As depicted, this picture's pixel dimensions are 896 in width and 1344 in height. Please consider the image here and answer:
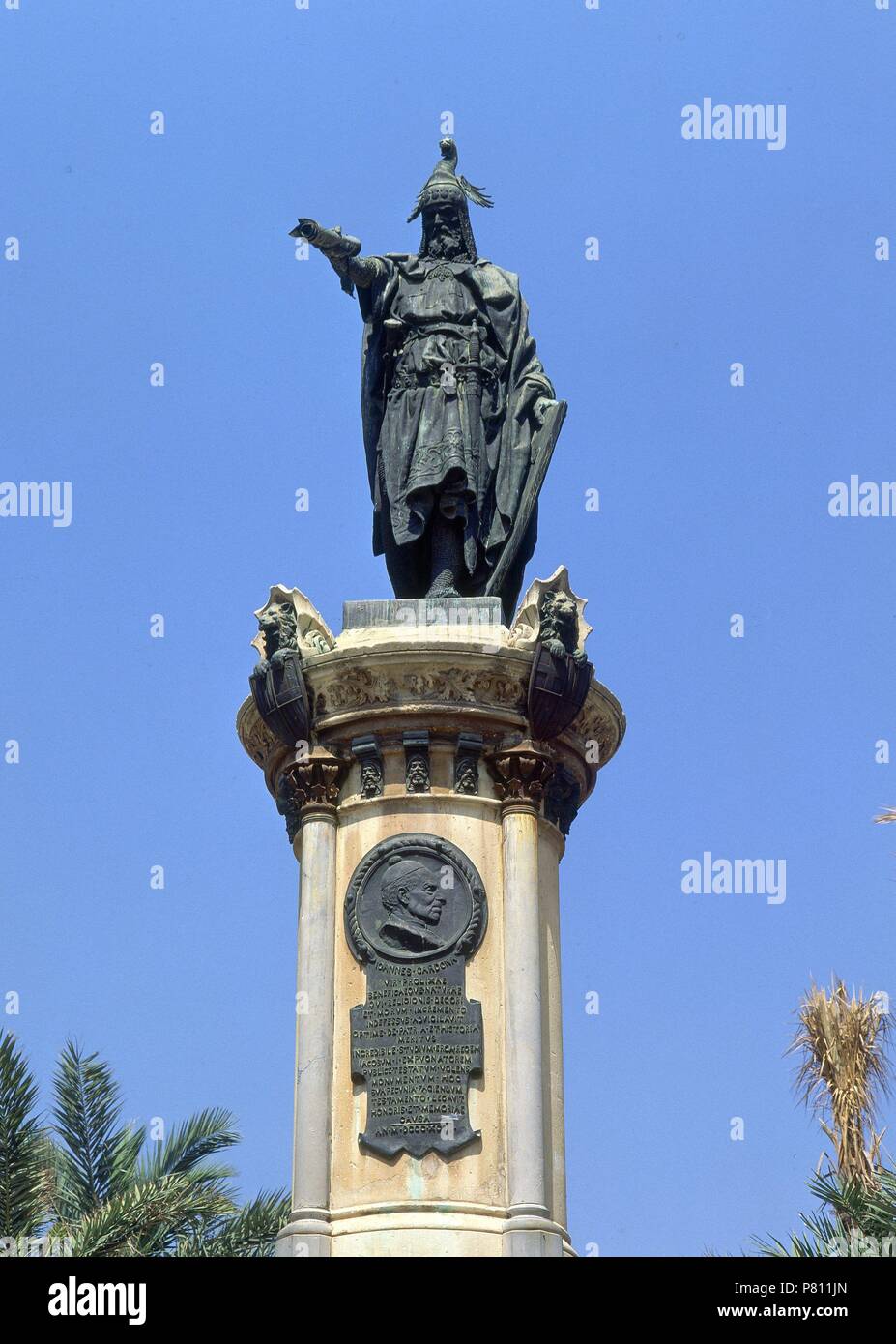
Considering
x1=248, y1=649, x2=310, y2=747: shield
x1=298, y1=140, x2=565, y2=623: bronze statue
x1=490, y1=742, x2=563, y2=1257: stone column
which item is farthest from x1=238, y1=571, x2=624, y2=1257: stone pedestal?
x1=298, y1=140, x2=565, y2=623: bronze statue

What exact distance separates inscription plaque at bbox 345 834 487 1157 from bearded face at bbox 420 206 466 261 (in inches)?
225

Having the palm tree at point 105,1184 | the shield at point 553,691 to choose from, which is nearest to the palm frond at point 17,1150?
the palm tree at point 105,1184

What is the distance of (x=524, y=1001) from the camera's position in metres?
18.3

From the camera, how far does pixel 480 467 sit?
20.8m

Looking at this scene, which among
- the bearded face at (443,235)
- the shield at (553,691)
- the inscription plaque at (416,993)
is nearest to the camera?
the inscription plaque at (416,993)

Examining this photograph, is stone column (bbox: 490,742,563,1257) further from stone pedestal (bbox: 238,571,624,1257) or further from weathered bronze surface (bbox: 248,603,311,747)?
weathered bronze surface (bbox: 248,603,311,747)

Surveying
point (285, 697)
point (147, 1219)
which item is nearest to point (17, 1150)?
point (147, 1219)

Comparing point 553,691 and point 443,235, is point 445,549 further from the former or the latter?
point 443,235

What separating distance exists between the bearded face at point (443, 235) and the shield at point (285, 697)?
439 cm

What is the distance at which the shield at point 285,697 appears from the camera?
19.2 metres

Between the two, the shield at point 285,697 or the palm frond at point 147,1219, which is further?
the palm frond at point 147,1219

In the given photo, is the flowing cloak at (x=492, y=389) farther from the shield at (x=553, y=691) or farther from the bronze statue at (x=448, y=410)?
the shield at (x=553, y=691)
